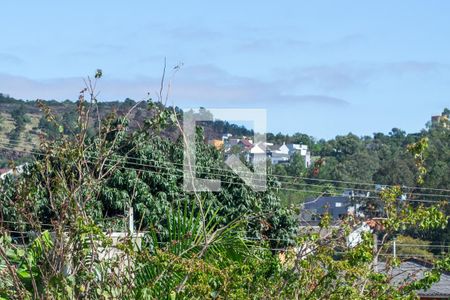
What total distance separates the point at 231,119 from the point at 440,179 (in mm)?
25378

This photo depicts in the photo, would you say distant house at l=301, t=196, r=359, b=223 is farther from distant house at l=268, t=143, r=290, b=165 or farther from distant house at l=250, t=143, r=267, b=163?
distant house at l=268, t=143, r=290, b=165

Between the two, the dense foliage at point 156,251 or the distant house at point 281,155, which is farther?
the distant house at point 281,155

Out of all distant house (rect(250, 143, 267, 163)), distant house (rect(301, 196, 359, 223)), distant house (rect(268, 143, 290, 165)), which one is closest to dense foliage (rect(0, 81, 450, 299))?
distant house (rect(301, 196, 359, 223))

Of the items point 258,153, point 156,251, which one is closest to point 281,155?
point 258,153

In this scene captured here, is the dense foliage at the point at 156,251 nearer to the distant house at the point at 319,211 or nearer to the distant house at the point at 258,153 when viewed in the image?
the distant house at the point at 319,211

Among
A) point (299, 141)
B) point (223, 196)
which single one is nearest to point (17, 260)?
point (223, 196)

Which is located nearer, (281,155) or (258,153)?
(258,153)

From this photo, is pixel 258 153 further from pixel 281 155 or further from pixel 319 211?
pixel 281 155

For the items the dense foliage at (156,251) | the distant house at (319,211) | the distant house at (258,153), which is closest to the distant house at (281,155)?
the distant house at (258,153)

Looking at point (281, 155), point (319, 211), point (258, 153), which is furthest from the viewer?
point (281, 155)

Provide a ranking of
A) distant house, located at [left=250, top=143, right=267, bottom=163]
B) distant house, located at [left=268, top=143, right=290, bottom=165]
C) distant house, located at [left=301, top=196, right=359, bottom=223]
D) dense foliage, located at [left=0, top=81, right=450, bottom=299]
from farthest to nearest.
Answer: distant house, located at [left=268, top=143, right=290, bottom=165]
distant house, located at [left=250, top=143, right=267, bottom=163]
distant house, located at [left=301, top=196, right=359, bottom=223]
dense foliage, located at [left=0, top=81, right=450, bottom=299]

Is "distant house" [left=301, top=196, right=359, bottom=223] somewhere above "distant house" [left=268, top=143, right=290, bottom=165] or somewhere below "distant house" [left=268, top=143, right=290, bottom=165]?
below

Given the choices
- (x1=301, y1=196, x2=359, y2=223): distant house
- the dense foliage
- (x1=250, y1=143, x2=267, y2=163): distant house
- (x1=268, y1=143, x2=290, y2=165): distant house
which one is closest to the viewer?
the dense foliage

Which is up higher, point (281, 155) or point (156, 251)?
point (281, 155)
